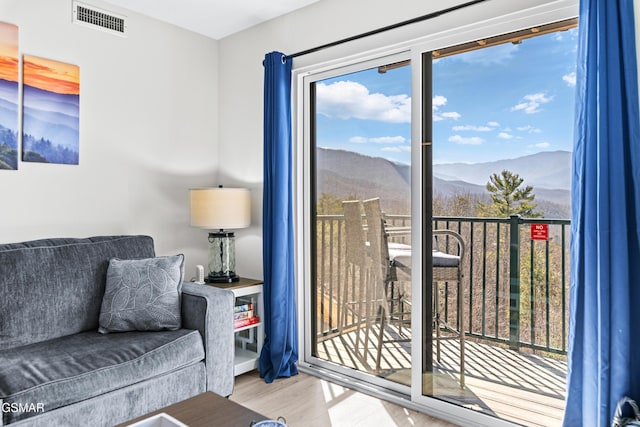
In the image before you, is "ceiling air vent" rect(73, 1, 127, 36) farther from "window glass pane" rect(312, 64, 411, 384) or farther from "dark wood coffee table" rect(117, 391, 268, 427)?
"dark wood coffee table" rect(117, 391, 268, 427)

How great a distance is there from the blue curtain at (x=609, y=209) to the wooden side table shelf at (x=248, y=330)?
206cm

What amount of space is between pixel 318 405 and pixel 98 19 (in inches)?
115

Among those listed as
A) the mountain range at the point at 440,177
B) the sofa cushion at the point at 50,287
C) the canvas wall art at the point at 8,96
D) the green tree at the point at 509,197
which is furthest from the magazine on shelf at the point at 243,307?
the green tree at the point at 509,197

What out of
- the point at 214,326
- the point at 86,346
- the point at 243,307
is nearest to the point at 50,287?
the point at 86,346

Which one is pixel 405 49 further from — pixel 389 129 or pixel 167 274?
pixel 167 274

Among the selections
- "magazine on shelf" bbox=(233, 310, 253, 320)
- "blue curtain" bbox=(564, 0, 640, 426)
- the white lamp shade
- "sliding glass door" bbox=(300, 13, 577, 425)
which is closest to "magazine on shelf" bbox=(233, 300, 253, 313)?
"magazine on shelf" bbox=(233, 310, 253, 320)

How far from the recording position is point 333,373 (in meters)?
3.06

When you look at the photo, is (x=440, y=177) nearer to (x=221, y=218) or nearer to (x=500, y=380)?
(x=500, y=380)

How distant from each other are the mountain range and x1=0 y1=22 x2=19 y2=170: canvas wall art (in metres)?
1.92

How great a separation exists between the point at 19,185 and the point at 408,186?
237 centimetres

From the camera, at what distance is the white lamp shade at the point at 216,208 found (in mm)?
3074

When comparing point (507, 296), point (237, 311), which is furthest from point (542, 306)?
point (237, 311)

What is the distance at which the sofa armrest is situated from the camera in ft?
7.96

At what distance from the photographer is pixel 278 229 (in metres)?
3.06
